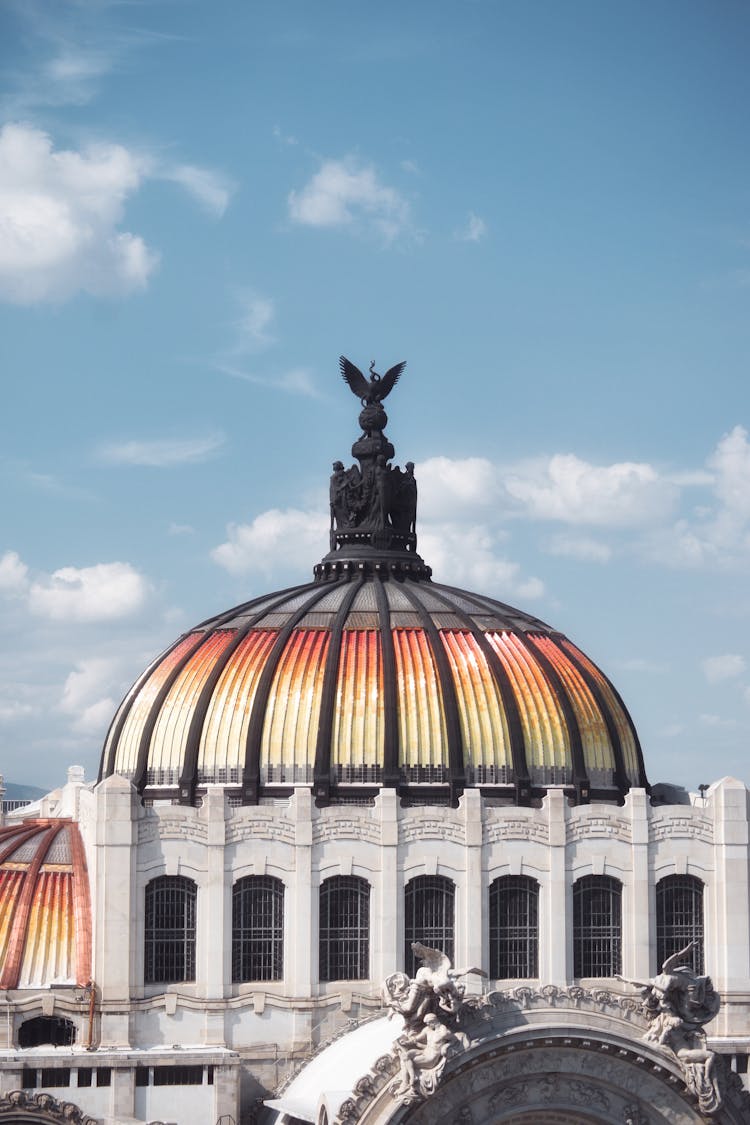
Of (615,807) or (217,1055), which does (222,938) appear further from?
(615,807)

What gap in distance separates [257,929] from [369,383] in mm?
28121

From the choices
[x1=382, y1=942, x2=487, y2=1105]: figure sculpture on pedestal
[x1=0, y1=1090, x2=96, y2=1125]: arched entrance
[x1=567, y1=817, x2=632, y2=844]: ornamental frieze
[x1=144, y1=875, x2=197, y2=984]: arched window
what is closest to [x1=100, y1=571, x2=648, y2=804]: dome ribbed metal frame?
[x1=567, y1=817, x2=632, y2=844]: ornamental frieze

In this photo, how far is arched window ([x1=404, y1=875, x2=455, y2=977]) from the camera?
283 feet

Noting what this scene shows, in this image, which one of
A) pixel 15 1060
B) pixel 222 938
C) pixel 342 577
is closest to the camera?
pixel 15 1060

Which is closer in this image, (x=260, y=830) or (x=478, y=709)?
(x=260, y=830)

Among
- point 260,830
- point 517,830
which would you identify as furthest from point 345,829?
point 517,830

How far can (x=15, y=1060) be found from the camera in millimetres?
78812

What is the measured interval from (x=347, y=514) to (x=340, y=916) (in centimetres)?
2098

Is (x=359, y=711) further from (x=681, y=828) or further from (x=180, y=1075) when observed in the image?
(x=180, y=1075)

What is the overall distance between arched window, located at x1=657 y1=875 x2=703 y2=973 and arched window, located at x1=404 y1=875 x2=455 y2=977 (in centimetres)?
879

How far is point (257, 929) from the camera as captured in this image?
85.6 meters

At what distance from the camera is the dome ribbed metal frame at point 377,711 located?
8862 centimetres

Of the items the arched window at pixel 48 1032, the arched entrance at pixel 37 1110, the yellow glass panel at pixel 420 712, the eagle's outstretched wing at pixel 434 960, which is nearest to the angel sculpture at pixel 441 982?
the eagle's outstretched wing at pixel 434 960

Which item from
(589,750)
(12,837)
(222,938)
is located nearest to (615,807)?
(589,750)
